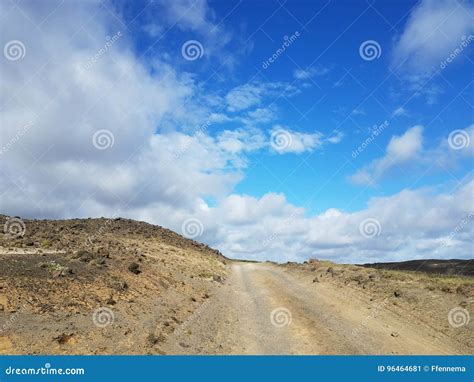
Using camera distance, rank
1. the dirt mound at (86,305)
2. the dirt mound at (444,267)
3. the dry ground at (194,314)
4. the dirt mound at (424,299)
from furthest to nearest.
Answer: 1. the dirt mound at (444,267)
2. the dirt mound at (424,299)
3. the dry ground at (194,314)
4. the dirt mound at (86,305)

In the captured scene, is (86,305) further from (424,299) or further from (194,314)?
(424,299)

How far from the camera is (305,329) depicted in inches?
737

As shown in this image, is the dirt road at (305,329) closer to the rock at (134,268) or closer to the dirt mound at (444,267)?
the rock at (134,268)

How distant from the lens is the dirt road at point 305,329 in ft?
51.9

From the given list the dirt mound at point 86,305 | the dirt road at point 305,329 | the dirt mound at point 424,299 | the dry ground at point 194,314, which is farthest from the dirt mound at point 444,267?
the dirt mound at point 86,305

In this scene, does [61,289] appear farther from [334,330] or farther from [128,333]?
[334,330]

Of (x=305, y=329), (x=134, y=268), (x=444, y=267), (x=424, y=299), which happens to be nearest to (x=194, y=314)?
(x=305, y=329)

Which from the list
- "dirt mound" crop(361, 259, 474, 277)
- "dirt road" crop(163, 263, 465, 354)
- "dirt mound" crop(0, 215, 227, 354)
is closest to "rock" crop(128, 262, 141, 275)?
"dirt mound" crop(0, 215, 227, 354)

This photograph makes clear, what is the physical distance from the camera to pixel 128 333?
15852 mm

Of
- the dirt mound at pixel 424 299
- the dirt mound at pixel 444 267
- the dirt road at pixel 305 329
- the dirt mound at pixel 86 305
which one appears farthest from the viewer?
the dirt mound at pixel 444 267

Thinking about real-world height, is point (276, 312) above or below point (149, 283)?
below

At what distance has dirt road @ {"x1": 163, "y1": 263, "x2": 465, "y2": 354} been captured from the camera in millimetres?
15812
